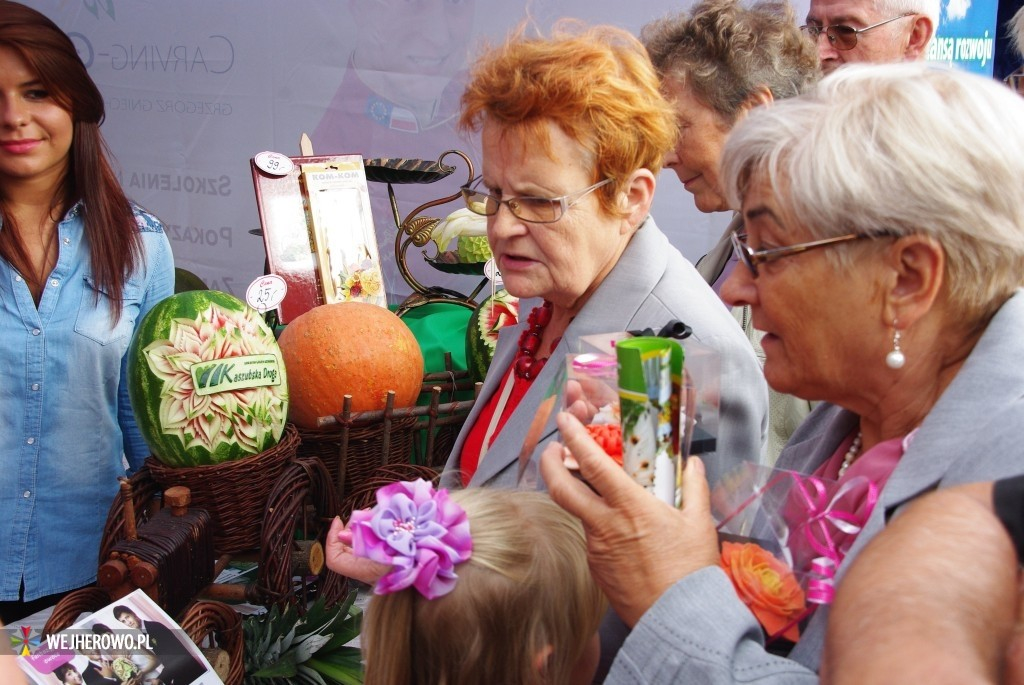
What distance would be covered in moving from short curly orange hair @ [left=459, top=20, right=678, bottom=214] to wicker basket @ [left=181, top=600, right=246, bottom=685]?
133 centimetres

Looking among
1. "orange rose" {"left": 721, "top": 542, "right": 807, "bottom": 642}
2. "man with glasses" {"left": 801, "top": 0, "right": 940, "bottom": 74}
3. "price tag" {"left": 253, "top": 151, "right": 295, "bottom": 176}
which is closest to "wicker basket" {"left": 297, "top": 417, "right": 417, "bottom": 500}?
"price tag" {"left": 253, "top": 151, "right": 295, "bottom": 176}

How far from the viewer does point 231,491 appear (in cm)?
240

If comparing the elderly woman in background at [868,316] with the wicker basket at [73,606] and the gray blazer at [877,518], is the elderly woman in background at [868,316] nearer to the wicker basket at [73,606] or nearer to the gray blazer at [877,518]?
the gray blazer at [877,518]

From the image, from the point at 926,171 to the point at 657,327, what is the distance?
0.82 meters

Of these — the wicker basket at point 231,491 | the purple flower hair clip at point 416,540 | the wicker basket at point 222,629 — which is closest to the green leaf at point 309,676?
the wicker basket at point 222,629

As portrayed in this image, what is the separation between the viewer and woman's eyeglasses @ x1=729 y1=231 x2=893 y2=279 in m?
1.27

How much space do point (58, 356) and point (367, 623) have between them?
1686 mm

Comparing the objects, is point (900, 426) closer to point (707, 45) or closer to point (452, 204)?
point (707, 45)

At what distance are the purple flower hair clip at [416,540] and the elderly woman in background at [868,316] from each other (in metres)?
0.20

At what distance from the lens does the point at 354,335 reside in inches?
109

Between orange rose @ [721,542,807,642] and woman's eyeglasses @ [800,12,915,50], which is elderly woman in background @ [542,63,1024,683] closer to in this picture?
orange rose @ [721,542,807,642]

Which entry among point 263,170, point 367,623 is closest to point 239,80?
point 263,170

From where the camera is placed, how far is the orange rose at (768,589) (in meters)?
1.26

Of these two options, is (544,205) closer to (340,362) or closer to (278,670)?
(340,362)
